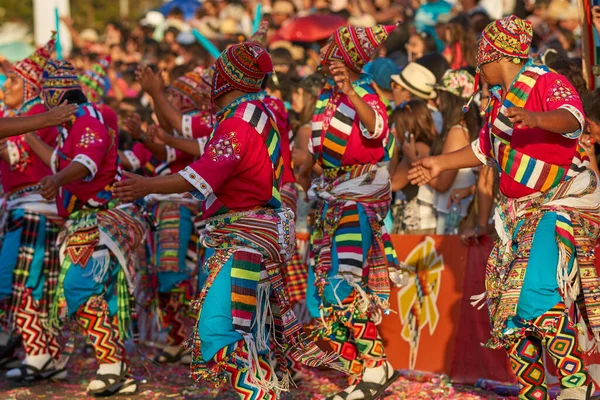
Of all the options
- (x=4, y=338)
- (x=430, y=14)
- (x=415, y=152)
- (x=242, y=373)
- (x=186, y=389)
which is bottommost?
(x=186, y=389)

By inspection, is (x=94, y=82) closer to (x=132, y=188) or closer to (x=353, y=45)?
(x=353, y=45)

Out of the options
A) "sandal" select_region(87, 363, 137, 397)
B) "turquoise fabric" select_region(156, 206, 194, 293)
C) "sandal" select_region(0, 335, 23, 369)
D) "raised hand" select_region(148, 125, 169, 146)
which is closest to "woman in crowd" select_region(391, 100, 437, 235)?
"turquoise fabric" select_region(156, 206, 194, 293)

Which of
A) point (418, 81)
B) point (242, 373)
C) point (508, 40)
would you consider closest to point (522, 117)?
point (508, 40)

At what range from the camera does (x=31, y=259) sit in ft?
23.5

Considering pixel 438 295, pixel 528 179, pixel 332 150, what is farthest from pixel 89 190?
pixel 528 179

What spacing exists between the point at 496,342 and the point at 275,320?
1207 millimetres

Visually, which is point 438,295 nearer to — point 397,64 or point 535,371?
point 535,371

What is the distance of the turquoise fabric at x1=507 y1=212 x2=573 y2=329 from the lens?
4.91 meters

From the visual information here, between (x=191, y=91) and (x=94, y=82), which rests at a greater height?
(x=94, y=82)

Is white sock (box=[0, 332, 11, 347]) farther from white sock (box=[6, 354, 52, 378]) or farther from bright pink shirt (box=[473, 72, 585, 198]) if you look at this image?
bright pink shirt (box=[473, 72, 585, 198])

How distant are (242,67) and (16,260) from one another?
2909mm

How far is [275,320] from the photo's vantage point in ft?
17.7

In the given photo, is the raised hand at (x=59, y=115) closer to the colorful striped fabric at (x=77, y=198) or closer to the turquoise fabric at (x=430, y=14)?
the colorful striped fabric at (x=77, y=198)

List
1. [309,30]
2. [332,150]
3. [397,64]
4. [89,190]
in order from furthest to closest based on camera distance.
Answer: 1. [309,30]
2. [397,64]
3. [89,190]
4. [332,150]
